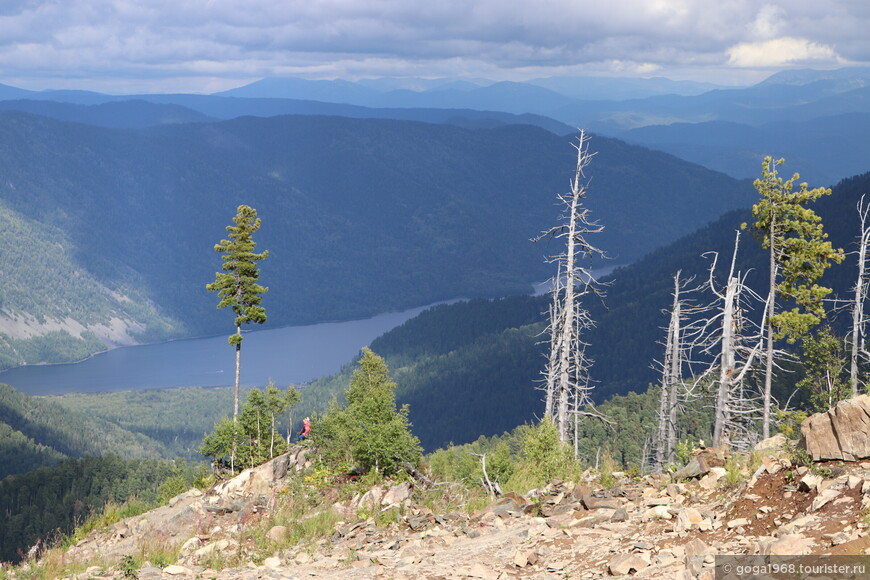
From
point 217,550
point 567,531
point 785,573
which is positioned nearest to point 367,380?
point 217,550

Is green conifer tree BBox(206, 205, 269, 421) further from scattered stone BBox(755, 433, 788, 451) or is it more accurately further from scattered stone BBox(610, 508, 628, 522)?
scattered stone BBox(610, 508, 628, 522)

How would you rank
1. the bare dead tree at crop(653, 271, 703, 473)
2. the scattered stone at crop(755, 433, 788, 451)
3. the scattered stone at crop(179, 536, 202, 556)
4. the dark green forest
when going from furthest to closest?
the dark green forest
the bare dead tree at crop(653, 271, 703, 473)
the scattered stone at crop(179, 536, 202, 556)
the scattered stone at crop(755, 433, 788, 451)

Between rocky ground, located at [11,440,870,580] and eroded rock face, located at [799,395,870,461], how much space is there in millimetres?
254

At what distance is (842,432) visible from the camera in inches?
653

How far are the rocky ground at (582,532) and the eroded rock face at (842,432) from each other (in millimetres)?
254

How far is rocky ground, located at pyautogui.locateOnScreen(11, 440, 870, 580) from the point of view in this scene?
14.1 m

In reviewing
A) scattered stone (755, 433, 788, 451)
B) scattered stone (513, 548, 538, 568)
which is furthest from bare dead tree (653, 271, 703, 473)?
scattered stone (513, 548, 538, 568)

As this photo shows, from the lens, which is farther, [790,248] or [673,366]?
[673,366]

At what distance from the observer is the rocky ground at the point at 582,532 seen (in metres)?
14.1

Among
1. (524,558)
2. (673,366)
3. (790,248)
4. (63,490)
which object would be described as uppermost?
(790,248)

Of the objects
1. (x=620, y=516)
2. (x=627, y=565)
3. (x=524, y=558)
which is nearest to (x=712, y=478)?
(x=620, y=516)

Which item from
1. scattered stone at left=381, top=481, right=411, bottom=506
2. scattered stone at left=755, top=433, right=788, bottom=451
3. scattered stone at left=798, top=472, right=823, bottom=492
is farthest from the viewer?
scattered stone at left=381, top=481, right=411, bottom=506

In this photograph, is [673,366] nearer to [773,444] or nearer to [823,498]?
[773,444]

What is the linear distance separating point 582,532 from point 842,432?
5537 millimetres
